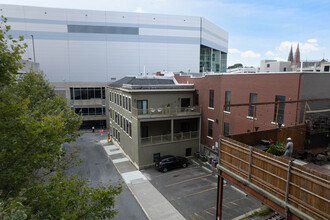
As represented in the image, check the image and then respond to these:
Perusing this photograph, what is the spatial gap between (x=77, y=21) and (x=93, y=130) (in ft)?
85.3

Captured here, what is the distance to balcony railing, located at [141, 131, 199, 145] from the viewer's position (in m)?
24.4

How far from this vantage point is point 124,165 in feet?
83.4

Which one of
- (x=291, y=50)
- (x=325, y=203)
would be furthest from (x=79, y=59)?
(x=291, y=50)

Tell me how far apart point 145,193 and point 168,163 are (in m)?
5.02

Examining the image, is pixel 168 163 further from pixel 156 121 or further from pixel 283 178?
pixel 283 178

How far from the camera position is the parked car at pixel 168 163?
22625 millimetres

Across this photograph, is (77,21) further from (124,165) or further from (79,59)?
(124,165)

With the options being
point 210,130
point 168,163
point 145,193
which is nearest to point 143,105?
point 168,163

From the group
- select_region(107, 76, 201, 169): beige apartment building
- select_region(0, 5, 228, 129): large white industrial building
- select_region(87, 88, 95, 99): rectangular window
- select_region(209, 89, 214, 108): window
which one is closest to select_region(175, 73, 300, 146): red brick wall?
select_region(209, 89, 214, 108): window

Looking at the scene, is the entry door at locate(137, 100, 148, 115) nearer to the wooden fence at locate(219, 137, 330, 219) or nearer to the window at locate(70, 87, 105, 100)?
the wooden fence at locate(219, 137, 330, 219)

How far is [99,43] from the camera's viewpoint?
164 ft

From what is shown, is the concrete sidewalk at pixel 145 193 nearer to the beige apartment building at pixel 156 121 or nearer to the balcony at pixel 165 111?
the beige apartment building at pixel 156 121

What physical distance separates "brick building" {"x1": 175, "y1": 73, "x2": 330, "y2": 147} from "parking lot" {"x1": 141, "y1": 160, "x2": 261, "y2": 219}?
5.00 meters

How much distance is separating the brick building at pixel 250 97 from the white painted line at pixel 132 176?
9127 mm
